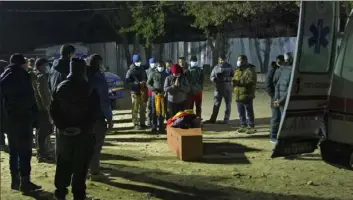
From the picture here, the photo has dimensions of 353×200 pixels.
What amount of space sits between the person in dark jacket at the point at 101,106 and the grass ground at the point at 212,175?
0.29 m

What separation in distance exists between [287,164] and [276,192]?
1.79m

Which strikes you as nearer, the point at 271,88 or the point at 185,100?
the point at 271,88

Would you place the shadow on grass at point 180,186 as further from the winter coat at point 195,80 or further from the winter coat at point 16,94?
the winter coat at point 195,80

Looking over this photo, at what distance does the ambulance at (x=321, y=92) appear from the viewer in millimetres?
6938

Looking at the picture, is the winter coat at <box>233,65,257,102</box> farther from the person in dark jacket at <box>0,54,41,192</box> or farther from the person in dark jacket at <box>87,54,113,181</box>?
the person in dark jacket at <box>0,54,41,192</box>

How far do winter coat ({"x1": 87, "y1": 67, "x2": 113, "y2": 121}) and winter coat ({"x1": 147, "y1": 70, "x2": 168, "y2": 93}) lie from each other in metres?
4.73

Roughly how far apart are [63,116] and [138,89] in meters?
6.80

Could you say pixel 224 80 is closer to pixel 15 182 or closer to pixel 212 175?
pixel 212 175

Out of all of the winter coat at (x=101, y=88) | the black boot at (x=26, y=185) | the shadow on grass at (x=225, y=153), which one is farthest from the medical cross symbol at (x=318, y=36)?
the black boot at (x=26, y=185)

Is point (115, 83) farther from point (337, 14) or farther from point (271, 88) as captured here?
point (337, 14)

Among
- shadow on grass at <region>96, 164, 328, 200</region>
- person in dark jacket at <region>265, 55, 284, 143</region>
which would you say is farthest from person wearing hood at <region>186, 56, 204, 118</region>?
shadow on grass at <region>96, 164, 328, 200</region>

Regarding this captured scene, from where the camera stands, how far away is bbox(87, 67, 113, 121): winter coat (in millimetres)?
7270

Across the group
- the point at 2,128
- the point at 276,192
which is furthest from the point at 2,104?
the point at 276,192

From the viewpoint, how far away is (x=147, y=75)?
12758 mm
